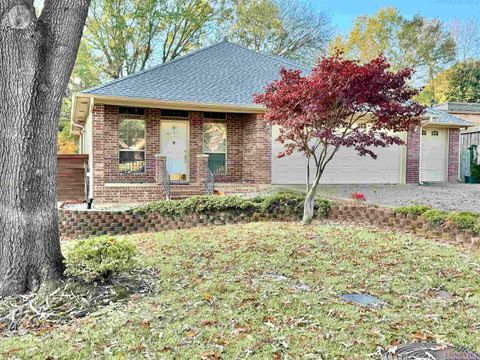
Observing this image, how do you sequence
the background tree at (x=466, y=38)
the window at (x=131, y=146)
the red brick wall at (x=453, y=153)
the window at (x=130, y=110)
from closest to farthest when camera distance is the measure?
the window at (x=130, y=110) < the window at (x=131, y=146) < the red brick wall at (x=453, y=153) < the background tree at (x=466, y=38)

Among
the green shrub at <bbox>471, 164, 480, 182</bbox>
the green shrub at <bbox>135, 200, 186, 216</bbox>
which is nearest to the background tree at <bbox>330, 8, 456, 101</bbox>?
the green shrub at <bbox>471, 164, 480, 182</bbox>

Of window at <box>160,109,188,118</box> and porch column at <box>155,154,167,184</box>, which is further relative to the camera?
window at <box>160,109,188,118</box>

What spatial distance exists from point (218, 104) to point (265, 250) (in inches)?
296

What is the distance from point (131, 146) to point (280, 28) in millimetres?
17239

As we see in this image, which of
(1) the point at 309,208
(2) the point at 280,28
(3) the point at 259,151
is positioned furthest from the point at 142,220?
(2) the point at 280,28

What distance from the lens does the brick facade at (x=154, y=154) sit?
37.0 ft

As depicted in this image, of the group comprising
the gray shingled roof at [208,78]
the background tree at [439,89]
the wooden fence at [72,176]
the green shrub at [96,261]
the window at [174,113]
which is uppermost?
the background tree at [439,89]

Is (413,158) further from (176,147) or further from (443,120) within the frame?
(176,147)

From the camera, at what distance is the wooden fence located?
31.0 ft

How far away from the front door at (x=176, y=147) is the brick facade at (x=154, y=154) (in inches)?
6.2

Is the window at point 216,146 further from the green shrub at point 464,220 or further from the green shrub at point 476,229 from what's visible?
the green shrub at point 476,229

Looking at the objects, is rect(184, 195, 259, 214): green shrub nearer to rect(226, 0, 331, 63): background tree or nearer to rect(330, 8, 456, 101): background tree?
rect(226, 0, 331, 63): background tree

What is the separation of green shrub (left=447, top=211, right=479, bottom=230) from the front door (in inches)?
330

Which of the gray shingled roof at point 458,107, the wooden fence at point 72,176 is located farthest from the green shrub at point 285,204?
the gray shingled roof at point 458,107
